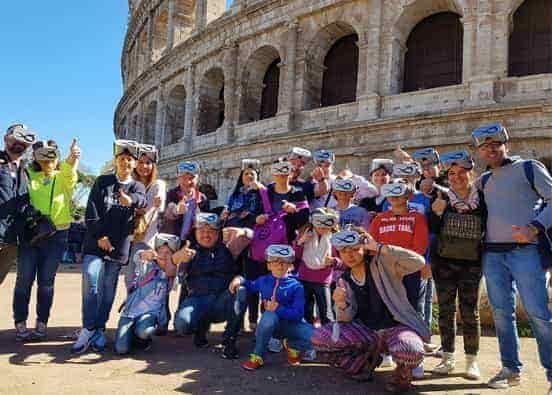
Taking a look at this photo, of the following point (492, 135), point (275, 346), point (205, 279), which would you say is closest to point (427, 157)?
point (492, 135)

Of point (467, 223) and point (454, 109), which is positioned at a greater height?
point (454, 109)

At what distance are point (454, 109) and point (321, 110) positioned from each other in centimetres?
412

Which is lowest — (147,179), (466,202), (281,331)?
(281,331)

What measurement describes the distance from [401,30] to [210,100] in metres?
8.62

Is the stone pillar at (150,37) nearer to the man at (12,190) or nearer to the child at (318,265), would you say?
the man at (12,190)

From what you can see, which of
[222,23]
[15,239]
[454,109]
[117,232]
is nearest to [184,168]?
[117,232]

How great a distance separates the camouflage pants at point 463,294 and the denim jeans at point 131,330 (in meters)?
2.96

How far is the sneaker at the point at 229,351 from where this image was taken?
4688mm

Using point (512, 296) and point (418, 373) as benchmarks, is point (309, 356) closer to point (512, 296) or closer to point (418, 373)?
point (418, 373)

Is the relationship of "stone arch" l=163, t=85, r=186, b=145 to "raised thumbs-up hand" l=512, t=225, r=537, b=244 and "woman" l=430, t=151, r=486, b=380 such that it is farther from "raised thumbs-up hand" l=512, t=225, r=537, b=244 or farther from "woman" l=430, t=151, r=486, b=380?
"raised thumbs-up hand" l=512, t=225, r=537, b=244

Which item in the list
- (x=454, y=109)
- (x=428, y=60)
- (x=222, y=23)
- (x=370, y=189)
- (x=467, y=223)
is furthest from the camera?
(x=222, y=23)

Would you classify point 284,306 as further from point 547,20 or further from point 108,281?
point 547,20

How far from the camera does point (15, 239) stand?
198 inches

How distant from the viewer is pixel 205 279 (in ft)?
17.0
